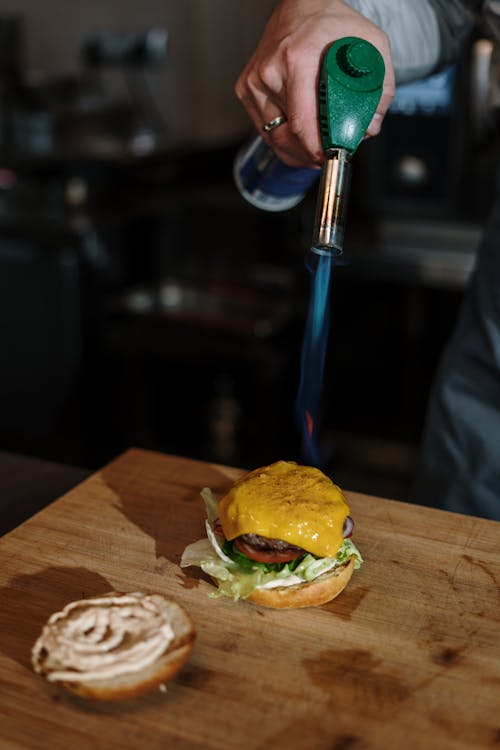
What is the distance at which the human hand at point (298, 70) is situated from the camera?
117 cm

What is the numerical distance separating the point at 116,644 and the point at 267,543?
25 cm

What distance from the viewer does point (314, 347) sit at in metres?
1.24

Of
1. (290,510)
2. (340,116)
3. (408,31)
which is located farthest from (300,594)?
(408,31)

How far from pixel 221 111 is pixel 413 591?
3.40 m

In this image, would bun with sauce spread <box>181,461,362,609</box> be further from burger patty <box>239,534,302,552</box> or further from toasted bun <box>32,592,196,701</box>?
toasted bun <box>32,592,196,701</box>

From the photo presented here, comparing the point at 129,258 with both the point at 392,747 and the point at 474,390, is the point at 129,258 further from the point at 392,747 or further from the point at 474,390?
the point at 392,747

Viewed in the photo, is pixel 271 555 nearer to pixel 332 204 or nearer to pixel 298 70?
pixel 332 204

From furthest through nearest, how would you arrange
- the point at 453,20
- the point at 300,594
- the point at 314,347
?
the point at 453,20
the point at 314,347
the point at 300,594

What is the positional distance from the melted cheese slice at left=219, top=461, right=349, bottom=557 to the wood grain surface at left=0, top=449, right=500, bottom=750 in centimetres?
9

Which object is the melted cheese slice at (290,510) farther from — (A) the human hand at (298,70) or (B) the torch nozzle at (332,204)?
(A) the human hand at (298,70)

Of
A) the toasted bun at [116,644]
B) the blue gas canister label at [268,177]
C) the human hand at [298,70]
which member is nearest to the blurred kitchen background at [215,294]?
the blue gas canister label at [268,177]

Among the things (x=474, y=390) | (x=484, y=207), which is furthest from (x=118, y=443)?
(x=474, y=390)

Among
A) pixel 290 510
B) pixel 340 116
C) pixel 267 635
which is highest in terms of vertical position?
pixel 340 116

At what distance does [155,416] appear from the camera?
10.7 ft
